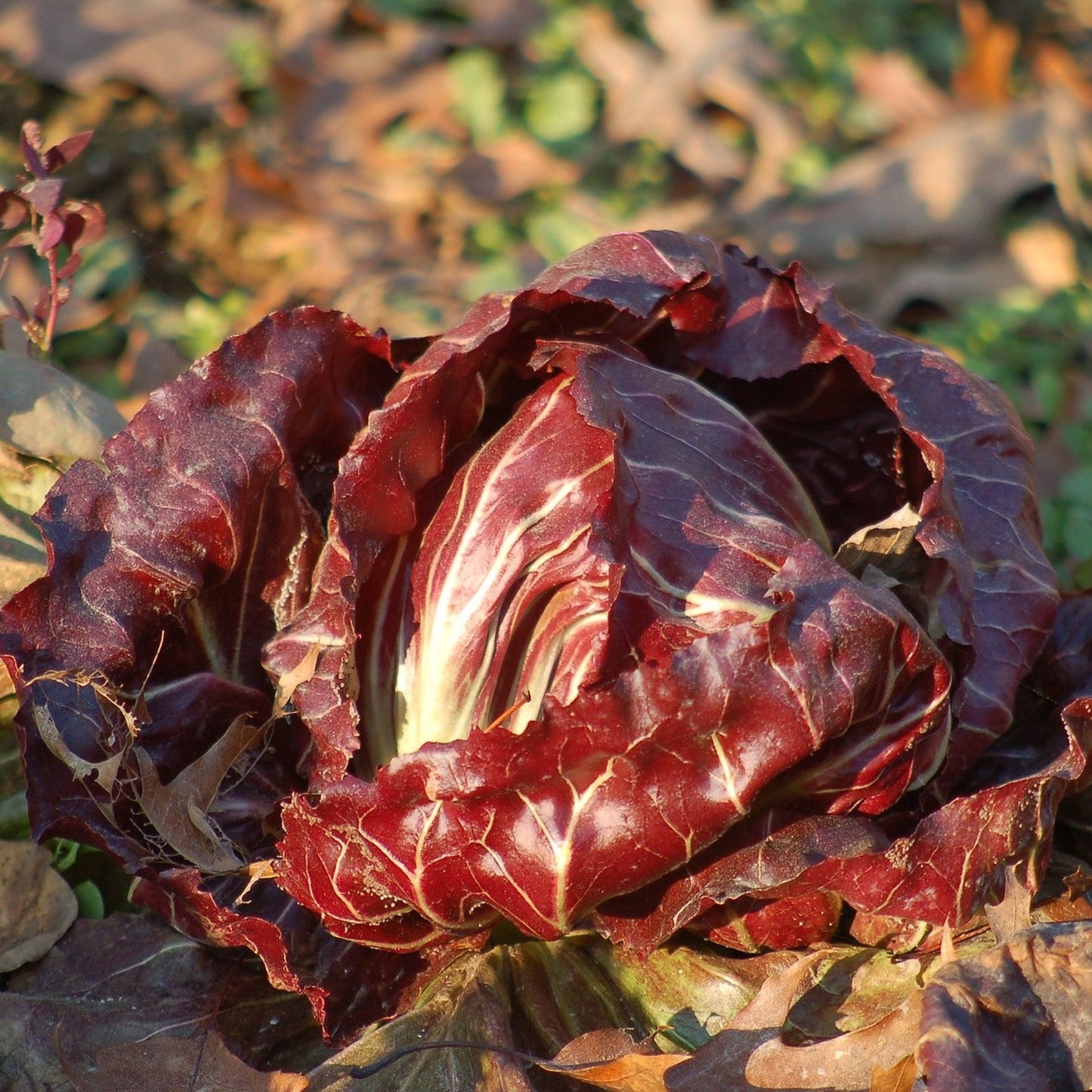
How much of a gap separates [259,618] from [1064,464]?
108 inches

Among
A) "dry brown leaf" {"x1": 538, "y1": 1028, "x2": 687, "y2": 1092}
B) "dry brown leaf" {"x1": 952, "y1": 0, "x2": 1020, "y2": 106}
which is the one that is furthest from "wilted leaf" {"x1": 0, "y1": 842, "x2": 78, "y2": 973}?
"dry brown leaf" {"x1": 952, "y1": 0, "x2": 1020, "y2": 106}

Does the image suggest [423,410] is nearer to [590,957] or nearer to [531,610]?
[531,610]

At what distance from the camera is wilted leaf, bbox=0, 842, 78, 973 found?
2.56 m

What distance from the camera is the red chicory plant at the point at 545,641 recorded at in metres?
2.07

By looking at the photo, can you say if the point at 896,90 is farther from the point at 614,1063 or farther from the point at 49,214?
the point at 614,1063

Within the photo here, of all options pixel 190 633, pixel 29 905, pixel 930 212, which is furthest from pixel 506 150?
pixel 29 905

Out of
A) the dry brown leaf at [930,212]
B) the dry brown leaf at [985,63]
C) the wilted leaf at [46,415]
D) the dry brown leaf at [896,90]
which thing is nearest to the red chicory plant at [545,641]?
the wilted leaf at [46,415]

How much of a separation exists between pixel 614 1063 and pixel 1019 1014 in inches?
25.4

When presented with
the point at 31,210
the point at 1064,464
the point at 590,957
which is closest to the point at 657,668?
the point at 590,957

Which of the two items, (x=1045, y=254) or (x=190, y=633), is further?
(x=1045, y=254)

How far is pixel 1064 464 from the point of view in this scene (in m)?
4.17

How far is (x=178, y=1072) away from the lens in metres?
2.29

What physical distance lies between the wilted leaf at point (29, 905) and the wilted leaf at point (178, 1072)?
0.35 metres

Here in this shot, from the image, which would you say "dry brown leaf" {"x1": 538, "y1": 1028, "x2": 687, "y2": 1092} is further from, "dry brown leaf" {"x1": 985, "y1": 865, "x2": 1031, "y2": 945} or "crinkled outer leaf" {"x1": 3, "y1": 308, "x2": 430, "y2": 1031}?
"dry brown leaf" {"x1": 985, "y1": 865, "x2": 1031, "y2": 945}
